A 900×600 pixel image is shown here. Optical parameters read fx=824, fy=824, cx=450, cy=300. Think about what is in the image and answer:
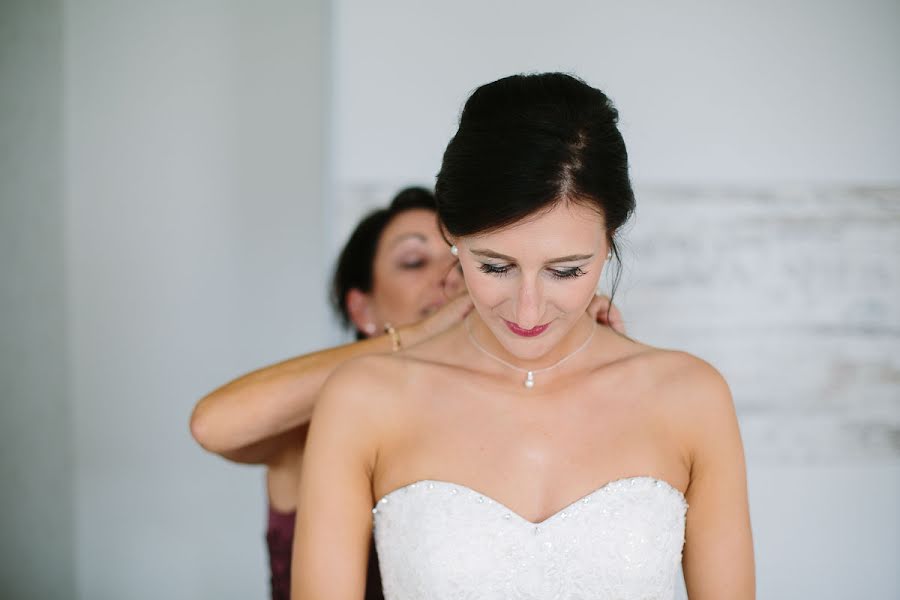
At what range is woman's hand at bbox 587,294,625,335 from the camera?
1806 millimetres

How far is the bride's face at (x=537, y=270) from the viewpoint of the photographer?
137 centimetres

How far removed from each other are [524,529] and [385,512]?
0.27m

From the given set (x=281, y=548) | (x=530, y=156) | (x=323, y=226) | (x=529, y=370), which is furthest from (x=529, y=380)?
(x=323, y=226)

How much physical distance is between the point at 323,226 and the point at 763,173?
1692 mm

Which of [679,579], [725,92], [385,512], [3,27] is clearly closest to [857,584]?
[679,579]

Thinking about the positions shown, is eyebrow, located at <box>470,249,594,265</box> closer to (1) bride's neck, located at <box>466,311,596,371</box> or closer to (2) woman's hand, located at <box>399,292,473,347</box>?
(1) bride's neck, located at <box>466,311,596,371</box>

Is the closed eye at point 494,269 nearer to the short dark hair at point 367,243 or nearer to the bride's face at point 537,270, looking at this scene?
the bride's face at point 537,270

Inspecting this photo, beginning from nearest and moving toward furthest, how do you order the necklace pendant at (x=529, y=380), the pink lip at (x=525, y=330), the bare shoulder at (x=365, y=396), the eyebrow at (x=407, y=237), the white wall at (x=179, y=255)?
the pink lip at (x=525, y=330)
the bare shoulder at (x=365, y=396)
the necklace pendant at (x=529, y=380)
the eyebrow at (x=407, y=237)
the white wall at (x=179, y=255)

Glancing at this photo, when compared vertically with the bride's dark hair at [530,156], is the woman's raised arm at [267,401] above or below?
below

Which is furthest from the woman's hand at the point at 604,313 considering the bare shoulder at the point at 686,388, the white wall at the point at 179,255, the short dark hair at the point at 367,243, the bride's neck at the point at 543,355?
the white wall at the point at 179,255

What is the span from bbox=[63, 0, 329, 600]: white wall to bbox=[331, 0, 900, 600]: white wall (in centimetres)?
68

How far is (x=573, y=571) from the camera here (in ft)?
4.92

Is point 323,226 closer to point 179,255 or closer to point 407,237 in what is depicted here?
point 179,255

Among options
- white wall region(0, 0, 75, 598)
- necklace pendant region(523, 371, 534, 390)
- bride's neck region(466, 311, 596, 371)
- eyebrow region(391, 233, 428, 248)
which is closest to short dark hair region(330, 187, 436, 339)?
eyebrow region(391, 233, 428, 248)
